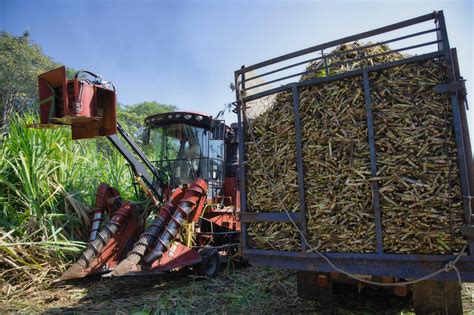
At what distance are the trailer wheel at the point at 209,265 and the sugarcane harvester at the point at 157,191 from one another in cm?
2

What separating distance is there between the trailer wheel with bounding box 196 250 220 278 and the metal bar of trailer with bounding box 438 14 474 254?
393 cm

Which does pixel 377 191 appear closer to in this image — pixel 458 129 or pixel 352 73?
pixel 458 129

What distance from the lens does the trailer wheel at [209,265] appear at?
18.0 ft

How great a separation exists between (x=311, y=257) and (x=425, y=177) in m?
1.10

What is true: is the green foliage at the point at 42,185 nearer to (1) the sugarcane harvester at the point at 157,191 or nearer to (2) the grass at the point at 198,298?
(1) the sugarcane harvester at the point at 157,191

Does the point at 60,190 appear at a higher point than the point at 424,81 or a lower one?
lower

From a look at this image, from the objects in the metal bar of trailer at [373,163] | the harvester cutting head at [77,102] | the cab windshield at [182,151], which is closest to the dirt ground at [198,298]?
the metal bar of trailer at [373,163]

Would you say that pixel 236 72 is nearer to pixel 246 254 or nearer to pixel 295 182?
pixel 295 182

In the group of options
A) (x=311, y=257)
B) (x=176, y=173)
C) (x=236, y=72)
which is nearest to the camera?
(x=311, y=257)

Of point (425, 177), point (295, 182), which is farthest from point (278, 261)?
point (425, 177)

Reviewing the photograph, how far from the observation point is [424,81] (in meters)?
2.71

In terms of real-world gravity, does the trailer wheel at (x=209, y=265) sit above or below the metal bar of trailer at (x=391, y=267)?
below

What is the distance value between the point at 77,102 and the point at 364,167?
3853 millimetres

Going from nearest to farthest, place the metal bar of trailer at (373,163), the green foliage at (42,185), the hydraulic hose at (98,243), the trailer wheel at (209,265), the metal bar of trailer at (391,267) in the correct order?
the metal bar of trailer at (391,267), the metal bar of trailer at (373,163), the hydraulic hose at (98,243), the green foliage at (42,185), the trailer wheel at (209,265)
